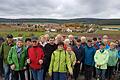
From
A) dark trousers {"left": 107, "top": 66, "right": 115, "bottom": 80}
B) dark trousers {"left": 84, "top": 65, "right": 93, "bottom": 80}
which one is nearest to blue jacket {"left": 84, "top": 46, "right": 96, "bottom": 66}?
dark trousers {"left": 84, "top": 65, "right": 93, "bottom": 80}

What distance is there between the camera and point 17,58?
25.6 feet

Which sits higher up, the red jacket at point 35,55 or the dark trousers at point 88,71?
the red jacket at point 35,55

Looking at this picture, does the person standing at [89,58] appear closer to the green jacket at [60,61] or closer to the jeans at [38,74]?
the green jacket at [60,61]

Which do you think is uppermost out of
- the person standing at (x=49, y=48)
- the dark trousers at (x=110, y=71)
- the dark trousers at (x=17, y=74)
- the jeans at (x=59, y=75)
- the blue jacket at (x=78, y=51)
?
the person standing at (x=49, y=48)

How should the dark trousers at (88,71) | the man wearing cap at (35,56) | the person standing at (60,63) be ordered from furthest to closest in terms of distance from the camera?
the dark trousers at (88,71), the man wearing cap at (35,56), the person standing at (60,63)

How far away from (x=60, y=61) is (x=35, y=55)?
0.81 metres

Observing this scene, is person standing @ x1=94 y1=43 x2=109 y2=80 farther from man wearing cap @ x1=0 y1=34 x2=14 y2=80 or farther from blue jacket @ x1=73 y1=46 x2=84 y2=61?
man wearing cap @ x1=0 y1=34 x2=14 y2=80

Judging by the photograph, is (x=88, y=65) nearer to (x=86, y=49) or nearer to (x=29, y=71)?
(x=86, y=49)

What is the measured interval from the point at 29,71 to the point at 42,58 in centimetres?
100

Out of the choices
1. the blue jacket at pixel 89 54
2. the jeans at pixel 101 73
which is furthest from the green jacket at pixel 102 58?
the blue jacket at pixel 89 54

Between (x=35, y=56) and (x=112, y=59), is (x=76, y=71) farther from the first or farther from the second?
(x=35, y=56)

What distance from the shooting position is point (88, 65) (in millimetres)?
9445

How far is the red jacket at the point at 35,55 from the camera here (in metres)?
7.57

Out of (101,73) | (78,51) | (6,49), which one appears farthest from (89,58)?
(6,49)
